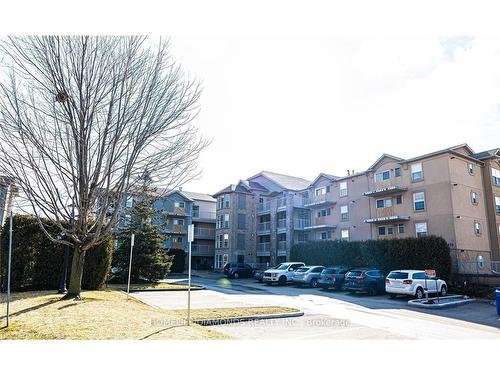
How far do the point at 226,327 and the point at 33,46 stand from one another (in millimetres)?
10423

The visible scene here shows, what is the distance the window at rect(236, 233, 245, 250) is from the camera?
41.5m

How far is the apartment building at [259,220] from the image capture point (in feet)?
129

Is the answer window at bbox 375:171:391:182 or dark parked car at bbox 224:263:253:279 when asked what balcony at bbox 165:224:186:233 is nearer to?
dark parked car at bbox 224:263:253:279

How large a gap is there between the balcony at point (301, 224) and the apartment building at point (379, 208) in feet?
0.21

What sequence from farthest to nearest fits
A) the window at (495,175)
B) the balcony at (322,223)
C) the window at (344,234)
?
the balcony at (322,223)
the window at (344,234)
the window at (495,175)

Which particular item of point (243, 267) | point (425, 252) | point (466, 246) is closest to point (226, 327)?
point (425, 252)

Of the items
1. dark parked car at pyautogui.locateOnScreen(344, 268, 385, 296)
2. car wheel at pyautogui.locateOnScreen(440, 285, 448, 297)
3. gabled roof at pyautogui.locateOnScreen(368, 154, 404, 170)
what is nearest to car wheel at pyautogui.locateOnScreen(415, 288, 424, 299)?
car wheel at pyautogui.locateOnScreen(440, 285, 448, 297)

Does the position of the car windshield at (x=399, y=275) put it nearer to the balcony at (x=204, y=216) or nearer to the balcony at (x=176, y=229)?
the balcony at (x=176, y=229)

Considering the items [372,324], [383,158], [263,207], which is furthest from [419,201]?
[372,324]

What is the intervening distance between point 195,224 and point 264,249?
10.7m

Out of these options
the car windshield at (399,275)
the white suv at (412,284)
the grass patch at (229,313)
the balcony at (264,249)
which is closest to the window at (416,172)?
the white suv at (412,284)

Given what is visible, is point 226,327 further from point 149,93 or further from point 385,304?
point 385,304

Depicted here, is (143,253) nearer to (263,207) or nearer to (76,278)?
(76,278)

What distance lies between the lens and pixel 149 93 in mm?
12266
